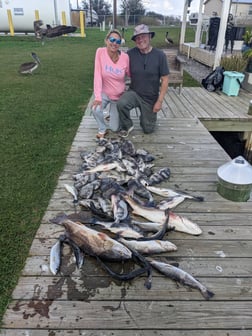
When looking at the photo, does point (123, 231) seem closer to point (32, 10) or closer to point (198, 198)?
point (198, 198)

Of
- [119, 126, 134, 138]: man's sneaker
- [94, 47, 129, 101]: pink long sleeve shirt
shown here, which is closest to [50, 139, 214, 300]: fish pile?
[119, 126, 134, 138]: man's sneaker

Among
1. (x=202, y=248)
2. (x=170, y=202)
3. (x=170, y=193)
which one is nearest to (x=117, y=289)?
(x=202, y=248)

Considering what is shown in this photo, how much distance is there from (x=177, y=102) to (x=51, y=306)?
5.15 meters

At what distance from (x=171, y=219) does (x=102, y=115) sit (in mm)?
2292

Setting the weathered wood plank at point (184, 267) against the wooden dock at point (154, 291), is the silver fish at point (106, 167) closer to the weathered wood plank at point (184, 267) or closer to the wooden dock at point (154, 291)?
the wooden dock at point (154, 291)


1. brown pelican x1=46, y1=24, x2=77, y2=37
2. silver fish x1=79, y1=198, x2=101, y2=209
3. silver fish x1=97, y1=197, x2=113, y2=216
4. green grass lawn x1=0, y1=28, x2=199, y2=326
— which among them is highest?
brown pelican x1=46, y1=24, x2=77, y2=37

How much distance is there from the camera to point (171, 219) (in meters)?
2.43

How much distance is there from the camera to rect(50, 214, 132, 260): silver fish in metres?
2.06

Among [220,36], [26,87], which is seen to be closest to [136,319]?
[26,87]

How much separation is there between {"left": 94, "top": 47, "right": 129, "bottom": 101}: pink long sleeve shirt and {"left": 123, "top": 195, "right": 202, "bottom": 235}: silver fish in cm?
202

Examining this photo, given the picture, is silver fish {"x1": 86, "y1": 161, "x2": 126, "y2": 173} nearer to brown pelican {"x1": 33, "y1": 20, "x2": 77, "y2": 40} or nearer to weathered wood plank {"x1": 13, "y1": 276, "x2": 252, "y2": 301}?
weathered wood plank {"x1": 13, "y1": 276, "x2": 252, "y2": 301}

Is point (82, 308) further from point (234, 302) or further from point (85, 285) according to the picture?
point (234, 302)

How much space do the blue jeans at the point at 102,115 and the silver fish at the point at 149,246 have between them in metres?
2.41

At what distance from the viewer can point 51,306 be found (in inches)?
70.5
